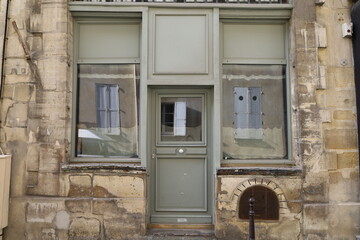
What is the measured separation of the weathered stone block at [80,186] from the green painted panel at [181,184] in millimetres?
1081

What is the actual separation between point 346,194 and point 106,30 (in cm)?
466

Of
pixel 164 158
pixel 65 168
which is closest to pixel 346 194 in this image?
pixel 164 158

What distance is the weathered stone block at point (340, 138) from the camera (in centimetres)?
584

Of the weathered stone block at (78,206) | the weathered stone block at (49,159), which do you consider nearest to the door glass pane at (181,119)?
the weathered stone block at (78,206)

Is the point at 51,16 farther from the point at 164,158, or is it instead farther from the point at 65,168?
the point at 164,158

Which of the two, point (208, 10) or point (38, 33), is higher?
point (208, 10)

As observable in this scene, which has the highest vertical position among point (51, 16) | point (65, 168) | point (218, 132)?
point (51, 16)

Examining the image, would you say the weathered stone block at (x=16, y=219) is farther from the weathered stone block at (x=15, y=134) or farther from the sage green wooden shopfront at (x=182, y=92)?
the sage green wooden shopfront at (x=182, y=92)

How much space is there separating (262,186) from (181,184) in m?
1.28

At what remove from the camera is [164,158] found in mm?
6125

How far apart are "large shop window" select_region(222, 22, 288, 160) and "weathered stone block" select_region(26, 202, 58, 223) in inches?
112

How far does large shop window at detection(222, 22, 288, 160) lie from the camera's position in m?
6.13

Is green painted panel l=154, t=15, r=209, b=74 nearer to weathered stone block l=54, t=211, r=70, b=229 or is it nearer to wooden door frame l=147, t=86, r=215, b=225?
wooden door frame l=147, t=86, r=215, b=225

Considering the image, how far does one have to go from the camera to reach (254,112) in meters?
6.18
